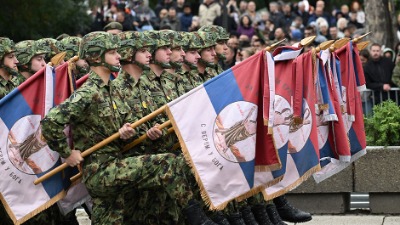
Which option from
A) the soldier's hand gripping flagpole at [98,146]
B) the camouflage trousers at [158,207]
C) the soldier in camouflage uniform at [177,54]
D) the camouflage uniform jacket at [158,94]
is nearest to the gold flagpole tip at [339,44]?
the soldier in camouflage uniform at [177,54]

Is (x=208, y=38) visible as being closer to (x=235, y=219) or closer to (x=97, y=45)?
(x=235, y=219)

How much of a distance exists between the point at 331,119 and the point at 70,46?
2883mm

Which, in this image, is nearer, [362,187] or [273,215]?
[273,215]

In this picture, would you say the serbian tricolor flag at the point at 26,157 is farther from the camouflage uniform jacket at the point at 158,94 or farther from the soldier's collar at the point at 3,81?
the camouflage uniform jacket at the point at 158,94

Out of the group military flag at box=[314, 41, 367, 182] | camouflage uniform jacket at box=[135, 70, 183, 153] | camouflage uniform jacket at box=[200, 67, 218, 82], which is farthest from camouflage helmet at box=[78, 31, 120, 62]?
military flag at box=[314, 41, 367, 182]

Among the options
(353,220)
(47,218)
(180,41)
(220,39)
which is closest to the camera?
(47,218)

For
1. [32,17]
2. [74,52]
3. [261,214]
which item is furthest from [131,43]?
[32,17]

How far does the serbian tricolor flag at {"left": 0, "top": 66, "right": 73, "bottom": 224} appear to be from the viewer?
39.2 ft

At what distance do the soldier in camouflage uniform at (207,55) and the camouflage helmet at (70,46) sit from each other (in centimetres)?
140

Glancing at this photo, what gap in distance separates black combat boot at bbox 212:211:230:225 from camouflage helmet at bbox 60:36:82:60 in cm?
275

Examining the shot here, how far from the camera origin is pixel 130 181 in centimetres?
1145

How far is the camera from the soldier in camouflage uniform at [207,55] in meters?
13.6

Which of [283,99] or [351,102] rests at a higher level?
[283,99]

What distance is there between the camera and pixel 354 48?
14211mm
